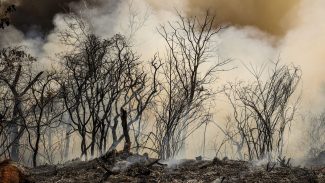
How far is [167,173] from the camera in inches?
388

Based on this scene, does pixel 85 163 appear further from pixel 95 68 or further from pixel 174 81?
pixel 174 81

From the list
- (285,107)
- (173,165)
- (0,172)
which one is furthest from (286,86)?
(0,172)

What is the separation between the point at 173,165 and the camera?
11195 millimetres

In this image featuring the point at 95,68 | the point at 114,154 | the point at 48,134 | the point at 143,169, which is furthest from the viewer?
the point at 48,134

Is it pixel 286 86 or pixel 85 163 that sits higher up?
pixel 286 86

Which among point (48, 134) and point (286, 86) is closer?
point (286, 86)

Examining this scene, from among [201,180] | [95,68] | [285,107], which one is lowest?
[201,180]

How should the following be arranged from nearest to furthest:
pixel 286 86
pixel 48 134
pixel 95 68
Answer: pixel 95 68
pixel 286 86
pixel 48 134

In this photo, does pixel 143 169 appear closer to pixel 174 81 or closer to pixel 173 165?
pixel 173 165

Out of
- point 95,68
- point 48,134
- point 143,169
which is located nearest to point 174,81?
point 95,68

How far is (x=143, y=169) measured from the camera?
31.7 ft

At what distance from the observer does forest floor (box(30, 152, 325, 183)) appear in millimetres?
9273

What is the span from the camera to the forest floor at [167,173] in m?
9.27

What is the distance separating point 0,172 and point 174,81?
17.1m
